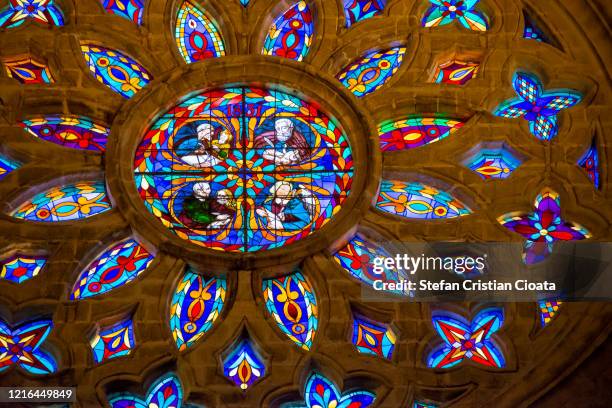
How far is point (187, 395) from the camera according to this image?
2133 cm

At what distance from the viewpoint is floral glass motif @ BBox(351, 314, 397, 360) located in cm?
2188

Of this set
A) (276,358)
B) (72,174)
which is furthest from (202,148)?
(276,358)

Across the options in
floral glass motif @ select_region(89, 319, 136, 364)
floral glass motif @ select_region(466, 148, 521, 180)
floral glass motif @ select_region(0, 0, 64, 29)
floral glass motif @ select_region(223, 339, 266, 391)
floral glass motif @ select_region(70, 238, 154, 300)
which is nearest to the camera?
floral glass motif @ select_region(223, 339, 266, 391)

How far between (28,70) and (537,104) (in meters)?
5.47

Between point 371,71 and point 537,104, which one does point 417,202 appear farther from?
point 537,104

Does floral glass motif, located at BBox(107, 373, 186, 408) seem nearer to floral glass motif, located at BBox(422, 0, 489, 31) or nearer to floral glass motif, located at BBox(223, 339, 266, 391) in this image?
floral glass motif, located at BBox(223, 339, 266, 391)

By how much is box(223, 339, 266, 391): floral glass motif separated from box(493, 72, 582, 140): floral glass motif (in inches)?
154

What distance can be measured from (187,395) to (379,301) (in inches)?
84.9

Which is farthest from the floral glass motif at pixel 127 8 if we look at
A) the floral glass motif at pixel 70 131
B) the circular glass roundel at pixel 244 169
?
the floral glass motif at pixel 70 131

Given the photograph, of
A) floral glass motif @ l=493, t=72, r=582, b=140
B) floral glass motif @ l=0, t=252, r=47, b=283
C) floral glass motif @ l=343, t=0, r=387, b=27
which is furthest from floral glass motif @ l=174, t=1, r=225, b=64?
floral glass motif @ l=493, t=72, r=582, b=140

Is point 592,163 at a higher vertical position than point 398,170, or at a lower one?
higher

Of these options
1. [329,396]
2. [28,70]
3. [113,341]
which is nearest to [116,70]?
[28,70]

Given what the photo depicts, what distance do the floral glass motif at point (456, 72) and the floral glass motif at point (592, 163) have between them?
1519mm

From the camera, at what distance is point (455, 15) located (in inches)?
961
